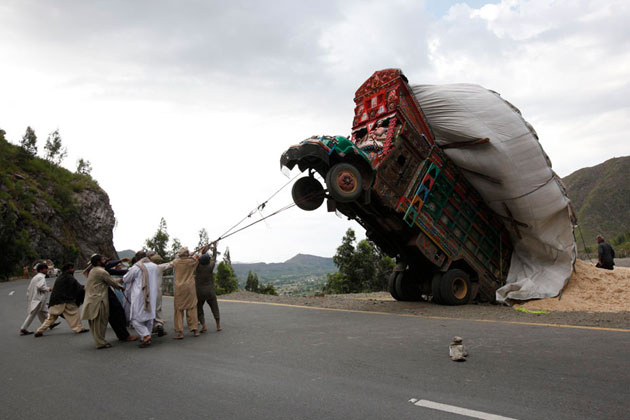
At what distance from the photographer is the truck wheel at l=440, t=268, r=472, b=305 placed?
968cm

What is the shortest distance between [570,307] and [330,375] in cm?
720

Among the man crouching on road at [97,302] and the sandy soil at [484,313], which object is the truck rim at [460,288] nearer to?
the sandy soil at [484,313]

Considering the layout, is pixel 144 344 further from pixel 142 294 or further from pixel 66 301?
pixel 66 301

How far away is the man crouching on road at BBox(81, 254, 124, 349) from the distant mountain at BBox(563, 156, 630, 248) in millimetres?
57720

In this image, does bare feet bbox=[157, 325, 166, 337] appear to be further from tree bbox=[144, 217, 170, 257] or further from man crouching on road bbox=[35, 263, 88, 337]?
tree bbox=[144, 217, 170, 257]

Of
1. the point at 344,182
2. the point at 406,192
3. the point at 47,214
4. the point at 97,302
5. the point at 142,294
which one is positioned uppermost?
the point at 47,214

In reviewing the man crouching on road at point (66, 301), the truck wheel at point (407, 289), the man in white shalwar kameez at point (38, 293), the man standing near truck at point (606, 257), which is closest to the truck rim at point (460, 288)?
the truck wheel at point (407, 289)

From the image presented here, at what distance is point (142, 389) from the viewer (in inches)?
173

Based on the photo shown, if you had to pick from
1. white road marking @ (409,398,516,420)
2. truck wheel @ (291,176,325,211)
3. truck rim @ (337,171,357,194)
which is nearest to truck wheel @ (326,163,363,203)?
truck rim @ (337,171,357,194)

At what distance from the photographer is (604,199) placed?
204ft

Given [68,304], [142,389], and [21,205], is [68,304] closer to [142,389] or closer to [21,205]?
[142,389]

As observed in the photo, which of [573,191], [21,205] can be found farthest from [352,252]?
[573,191]

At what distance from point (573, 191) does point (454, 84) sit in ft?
256

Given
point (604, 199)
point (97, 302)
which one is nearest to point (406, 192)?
point (97, 302)
